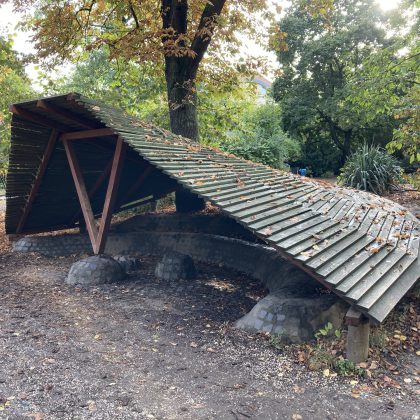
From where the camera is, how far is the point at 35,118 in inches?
259

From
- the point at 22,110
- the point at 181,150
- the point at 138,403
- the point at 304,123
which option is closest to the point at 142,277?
the point at 181,150

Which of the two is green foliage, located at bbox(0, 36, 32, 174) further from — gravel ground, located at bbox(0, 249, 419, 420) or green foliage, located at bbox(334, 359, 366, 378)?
green foliage, located at bbox(334, 359, 366, 378)

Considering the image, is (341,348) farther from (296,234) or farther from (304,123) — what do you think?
(304,123)

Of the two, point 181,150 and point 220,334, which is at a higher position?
point 181,150

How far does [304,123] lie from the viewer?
21.6 m

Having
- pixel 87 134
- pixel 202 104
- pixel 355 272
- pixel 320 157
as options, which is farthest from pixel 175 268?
pixel 320 157

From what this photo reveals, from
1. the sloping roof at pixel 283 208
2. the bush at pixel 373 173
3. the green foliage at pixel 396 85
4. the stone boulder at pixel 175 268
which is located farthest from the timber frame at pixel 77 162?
the bush at pixel 373 173

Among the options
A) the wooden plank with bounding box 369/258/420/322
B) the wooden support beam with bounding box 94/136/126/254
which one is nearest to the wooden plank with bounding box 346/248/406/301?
the wooden plank with bounding box 369/258/420/322

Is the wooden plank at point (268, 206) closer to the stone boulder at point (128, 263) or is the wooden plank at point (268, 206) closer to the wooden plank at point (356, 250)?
the wooden plank at point (356, 250)

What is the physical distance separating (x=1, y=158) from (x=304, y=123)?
15.3 metres

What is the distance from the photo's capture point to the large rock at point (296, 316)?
459 cm

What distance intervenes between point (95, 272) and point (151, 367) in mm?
3166

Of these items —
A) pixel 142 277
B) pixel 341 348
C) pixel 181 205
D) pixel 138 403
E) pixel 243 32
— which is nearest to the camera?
pixel 138 403

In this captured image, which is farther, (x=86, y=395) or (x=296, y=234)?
(x=296, y=234)
